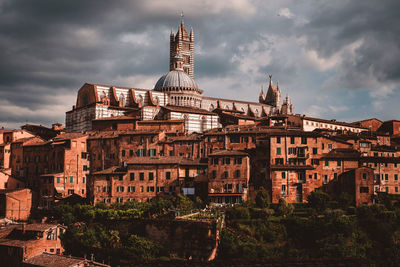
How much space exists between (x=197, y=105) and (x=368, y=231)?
64.8 metres

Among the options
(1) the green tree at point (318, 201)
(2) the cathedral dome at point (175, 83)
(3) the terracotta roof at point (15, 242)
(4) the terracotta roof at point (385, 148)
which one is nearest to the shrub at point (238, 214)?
(1) the green tree at point (318, 201)

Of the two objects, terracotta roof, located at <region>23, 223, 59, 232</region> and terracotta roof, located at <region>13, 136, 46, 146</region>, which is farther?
terracotta roof, located at <region>13, 136, 46, 146</region>

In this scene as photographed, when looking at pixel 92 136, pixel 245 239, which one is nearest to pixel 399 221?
pixel 245 239

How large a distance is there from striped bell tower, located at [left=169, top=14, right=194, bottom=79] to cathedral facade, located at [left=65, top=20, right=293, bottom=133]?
840 mm

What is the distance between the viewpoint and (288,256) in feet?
155

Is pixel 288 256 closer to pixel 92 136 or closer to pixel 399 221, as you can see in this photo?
pixel 399 221

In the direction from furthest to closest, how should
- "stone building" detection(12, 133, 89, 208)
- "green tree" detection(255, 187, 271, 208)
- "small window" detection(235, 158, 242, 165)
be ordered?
"stone building" detection(12, 133, 89, 208) < "small window" detection(235, 158, 242, 165) < "green tree" detection(255, 187, 271, 208)

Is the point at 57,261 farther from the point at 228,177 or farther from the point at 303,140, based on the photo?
the point at 303,140

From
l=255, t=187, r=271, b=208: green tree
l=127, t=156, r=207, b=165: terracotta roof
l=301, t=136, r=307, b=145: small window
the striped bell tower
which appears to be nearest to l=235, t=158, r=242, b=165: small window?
l=255, t=187, r=271, b=208: green tree

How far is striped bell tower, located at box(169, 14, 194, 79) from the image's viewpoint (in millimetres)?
142125

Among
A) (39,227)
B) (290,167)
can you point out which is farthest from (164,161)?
(39,227)

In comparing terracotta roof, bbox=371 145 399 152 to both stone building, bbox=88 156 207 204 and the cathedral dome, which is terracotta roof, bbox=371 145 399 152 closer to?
stone building, bbox=88 156 207 204

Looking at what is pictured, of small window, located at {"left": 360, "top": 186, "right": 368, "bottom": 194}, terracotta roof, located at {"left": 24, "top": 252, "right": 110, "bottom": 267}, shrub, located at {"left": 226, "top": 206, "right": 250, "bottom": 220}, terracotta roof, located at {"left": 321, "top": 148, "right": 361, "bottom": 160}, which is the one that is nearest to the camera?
terracotta roof, located at {"left": 24, "top": 252, "right": 110, "bottom": 267}

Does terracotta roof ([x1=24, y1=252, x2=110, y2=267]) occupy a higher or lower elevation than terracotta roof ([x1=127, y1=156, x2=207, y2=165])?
lower
